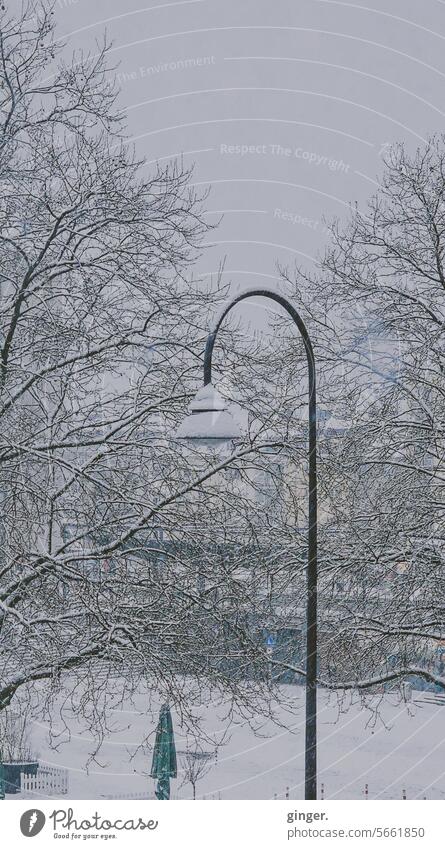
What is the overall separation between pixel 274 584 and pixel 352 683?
4.71 ft

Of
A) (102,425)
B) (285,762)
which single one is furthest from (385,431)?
(285,762)

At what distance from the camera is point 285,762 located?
74.2 feet

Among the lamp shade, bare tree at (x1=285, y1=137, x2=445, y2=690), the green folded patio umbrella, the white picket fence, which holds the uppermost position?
bare tree at (x1=285, y1=137, x2=445, y2=690)

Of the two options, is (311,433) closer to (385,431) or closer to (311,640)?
(311,640)

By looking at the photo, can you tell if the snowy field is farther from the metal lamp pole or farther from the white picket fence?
the metal lamp pole

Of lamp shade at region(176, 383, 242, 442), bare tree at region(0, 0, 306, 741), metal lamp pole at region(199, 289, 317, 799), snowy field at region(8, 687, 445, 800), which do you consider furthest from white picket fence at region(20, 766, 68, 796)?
lamp shade at region(176, 383, 242, 442)

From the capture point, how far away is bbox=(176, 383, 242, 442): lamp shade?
25.5 feet

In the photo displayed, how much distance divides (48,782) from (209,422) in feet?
35.0

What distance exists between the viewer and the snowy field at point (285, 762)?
16725mm

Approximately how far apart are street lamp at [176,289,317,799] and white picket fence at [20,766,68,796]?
8.09 meters

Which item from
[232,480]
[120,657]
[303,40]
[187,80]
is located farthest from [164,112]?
[120,657]

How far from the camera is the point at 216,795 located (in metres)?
16.8

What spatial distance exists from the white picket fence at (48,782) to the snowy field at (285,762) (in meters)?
0.25

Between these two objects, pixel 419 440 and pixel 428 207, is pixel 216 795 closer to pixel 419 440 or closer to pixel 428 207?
pixel 419 440
